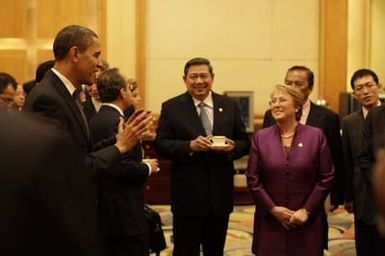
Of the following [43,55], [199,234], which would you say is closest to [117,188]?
[199,234]

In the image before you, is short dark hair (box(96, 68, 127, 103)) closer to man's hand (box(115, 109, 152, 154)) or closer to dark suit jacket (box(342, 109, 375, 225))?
man's hand (box(115, 109, 152, 154))

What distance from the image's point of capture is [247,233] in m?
6.28

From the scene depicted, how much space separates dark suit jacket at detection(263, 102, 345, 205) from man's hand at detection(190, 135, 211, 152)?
0.63 meters

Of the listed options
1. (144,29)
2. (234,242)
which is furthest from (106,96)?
(144,29)

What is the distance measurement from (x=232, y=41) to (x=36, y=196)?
24.4 ft

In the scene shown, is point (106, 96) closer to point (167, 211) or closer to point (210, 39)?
point (167, 211)

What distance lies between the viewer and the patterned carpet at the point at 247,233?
5586mm

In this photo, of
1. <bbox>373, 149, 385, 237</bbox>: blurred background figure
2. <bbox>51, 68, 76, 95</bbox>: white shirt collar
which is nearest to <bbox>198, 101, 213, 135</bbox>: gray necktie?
<bbox>51, 68, 76, 95</bbox>: white shirt collar

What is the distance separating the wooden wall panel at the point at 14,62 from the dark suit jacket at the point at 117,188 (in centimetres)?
483

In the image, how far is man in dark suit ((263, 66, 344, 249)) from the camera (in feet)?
14.3

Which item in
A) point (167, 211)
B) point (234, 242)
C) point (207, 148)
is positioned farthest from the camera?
point (167, 211)

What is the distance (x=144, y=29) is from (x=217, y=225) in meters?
4.34

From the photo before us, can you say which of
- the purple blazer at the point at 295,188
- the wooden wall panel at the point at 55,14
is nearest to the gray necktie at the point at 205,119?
the purple blazer at the point at 295,188

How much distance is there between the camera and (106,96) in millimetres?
3443
